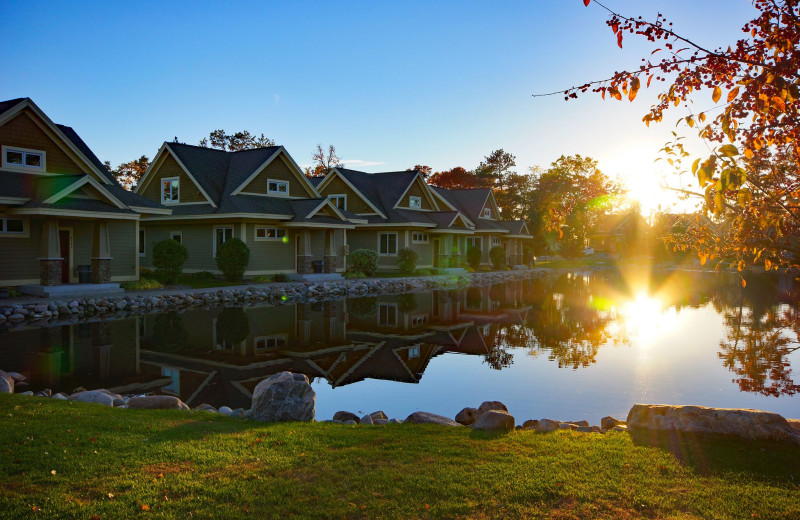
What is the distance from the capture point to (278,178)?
30.7 m

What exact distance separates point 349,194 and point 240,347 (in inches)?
977

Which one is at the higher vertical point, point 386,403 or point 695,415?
point 695,415

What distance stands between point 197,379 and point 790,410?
9.99 meters

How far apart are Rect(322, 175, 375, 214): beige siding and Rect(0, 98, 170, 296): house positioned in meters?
15.5

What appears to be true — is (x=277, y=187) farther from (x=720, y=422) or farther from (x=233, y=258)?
(x=720, y=422)

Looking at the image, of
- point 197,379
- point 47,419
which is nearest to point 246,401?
point 197,379

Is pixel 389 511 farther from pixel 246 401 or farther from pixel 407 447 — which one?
pixel 246 401

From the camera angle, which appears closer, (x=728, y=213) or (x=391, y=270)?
(x=728, y=213)

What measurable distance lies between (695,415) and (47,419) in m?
7.22

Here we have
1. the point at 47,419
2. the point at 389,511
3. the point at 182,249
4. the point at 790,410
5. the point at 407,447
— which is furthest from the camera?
the point at 182,249

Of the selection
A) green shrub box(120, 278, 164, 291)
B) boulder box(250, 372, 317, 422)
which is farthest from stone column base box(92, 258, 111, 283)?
boulder box(250, 372, 317, 422)

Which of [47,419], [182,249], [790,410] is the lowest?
[790,410]

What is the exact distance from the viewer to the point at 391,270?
36219 mm

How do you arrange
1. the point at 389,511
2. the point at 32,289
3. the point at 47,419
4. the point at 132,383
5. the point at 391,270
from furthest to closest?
1. the point at 391,270
2. the point at 32,289
3. the point at 132,383
4. the point at 47,419
5. the point at 389,511
